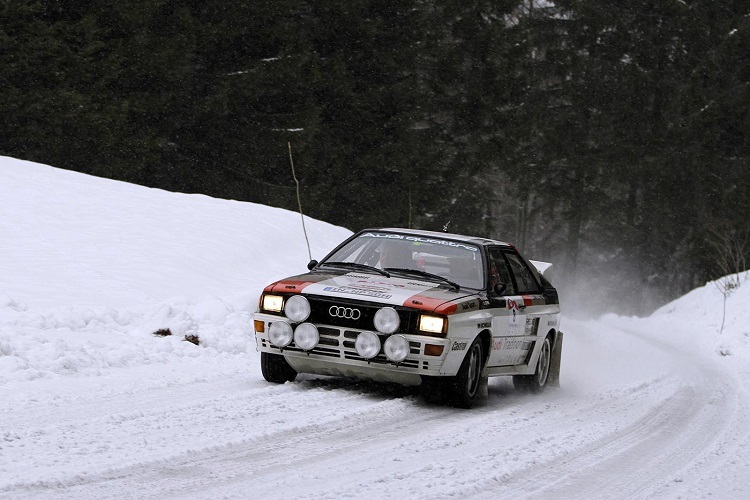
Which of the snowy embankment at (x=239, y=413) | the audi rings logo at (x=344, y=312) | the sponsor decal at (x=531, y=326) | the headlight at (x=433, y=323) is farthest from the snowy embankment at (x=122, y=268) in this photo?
the sponsor decal at (x=531, y=326)

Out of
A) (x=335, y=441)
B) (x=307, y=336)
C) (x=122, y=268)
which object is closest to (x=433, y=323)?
(x=307, y=336)

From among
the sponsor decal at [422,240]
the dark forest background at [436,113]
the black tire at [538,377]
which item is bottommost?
the black tire at [538,377]

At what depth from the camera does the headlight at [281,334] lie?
8672 millimetres

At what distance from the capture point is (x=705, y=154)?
139 feet

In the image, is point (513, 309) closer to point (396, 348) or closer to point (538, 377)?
point (538, 377)

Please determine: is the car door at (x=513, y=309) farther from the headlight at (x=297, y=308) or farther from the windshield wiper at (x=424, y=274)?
the headlight at (x=297, y=308)

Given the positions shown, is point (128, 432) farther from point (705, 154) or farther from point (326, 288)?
point (705, 154)

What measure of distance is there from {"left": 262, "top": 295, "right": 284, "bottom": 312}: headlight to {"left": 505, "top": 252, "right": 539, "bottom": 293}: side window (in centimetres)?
258

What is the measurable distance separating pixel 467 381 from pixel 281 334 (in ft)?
5.02

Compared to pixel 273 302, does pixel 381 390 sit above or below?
below

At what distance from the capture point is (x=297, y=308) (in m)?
8.64

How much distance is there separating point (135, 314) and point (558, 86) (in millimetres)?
35730

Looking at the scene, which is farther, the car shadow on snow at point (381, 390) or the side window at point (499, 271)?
the side window at point (499, 271)

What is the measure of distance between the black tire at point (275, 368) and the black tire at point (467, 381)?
1366mm
